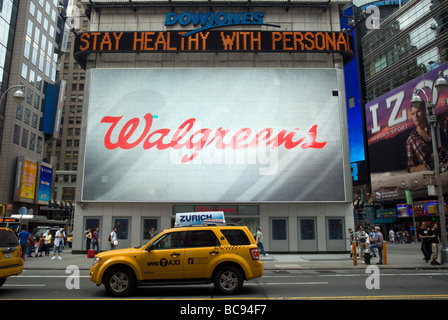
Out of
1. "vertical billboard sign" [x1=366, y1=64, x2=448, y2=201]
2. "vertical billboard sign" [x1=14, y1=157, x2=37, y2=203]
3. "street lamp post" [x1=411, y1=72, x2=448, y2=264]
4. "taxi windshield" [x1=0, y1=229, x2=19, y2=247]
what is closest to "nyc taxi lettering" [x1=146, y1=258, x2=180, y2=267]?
"taxi windshield" [x1=0, y1=229, x2=19, y2=247]

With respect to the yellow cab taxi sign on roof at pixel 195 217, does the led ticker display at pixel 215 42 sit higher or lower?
higher

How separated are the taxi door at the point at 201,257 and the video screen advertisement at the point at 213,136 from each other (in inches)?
573

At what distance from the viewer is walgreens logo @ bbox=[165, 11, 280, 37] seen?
27406mm

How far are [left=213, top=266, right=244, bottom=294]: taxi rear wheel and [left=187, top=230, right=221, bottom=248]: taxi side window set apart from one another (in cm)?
75

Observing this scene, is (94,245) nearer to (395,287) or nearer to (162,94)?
(162,94)

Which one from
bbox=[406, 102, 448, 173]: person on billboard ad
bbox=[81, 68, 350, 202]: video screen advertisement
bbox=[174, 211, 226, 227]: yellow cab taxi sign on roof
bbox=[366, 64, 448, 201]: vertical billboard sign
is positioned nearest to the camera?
bbox=[174, 211, 226, 227]: yellow cab taxi sign on roof

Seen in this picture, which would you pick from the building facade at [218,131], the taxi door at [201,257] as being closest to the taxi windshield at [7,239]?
the taxi door at [201,257]

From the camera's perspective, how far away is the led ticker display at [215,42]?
2620 centimetres

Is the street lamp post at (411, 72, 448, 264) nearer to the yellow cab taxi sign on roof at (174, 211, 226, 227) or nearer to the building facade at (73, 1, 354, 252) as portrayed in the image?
the building facade at (73, 1, 354, 252)

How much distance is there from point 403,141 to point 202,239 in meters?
56.0

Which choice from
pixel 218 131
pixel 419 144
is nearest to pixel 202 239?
pixel 218 131

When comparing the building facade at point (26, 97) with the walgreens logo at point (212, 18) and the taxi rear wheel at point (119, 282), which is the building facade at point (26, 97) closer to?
the walgreens logo at point (212, 18)

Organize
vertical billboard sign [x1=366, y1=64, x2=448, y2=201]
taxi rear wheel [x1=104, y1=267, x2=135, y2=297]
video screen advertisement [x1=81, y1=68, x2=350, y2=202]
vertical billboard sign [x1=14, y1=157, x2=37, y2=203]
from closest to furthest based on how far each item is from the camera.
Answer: taxi rear wheel [x1=104, y1=267, x2=135, y2=297] < video screen advertisement [x1=81, y1=68, x2=350, y2=202] < vertical billboard sign [x1=366, y1=64, x2=448, y2=201] < vertical billboard sign [x1=14, y1=157, x2=37, y2=203]

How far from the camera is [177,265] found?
9.55 meters
